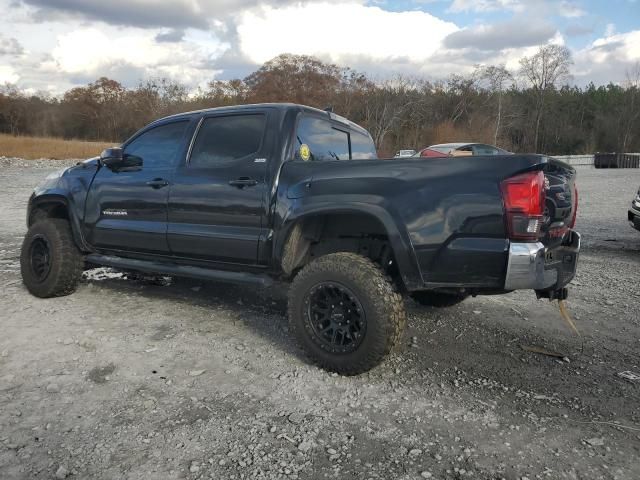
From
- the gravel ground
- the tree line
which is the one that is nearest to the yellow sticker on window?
the gravel ground

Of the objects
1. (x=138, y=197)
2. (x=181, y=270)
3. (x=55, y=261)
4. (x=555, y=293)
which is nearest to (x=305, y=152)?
(x=181, y=270)

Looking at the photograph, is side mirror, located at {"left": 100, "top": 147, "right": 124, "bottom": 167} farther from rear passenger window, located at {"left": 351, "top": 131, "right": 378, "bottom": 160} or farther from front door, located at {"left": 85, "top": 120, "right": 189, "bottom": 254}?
rear passenger window, located at {"left": 351, "top": 131, "right": 378, "bottom": 160}

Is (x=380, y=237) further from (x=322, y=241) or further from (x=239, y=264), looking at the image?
(x=239, y=264)

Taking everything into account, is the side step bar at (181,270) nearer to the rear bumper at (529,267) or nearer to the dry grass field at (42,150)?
the rear bumper at (529,267)

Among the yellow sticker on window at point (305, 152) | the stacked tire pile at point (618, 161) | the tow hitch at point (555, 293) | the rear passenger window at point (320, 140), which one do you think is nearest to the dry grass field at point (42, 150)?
the rear passenger window at point (320, 140)

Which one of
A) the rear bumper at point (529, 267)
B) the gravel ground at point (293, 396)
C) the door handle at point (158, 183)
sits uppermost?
the door handle at point (158, 183)

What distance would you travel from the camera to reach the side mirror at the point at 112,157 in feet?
15.4

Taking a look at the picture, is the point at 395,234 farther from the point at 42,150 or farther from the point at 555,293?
the point at 42,150

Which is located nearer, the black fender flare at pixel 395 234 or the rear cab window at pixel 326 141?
the black fender flare at pixel 395 234

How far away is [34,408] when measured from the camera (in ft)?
9.79

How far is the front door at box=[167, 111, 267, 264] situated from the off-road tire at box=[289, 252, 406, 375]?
0.59 metres

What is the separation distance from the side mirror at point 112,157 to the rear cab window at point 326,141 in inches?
73.0

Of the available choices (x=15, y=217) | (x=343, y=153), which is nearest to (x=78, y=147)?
(x=15, y=217)

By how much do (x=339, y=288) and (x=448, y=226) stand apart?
828 mm
